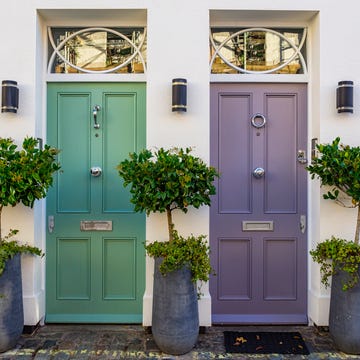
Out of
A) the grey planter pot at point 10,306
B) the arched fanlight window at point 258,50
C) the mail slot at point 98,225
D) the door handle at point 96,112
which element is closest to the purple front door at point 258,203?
the arched fanlight window at point 258,50

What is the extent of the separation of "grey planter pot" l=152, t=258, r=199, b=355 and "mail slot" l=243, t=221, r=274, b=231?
0.88 meters

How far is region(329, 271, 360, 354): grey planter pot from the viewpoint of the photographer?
2.93 metres

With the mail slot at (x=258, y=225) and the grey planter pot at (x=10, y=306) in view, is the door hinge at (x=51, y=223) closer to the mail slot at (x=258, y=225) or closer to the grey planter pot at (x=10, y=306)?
the grey planter pot at (x=10, y=306)

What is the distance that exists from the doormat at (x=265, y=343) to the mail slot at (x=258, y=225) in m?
0.96

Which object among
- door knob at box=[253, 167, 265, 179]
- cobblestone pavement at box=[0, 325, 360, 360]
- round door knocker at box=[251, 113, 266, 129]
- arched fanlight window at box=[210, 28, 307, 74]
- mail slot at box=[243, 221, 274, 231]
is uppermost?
arched fanlight window at box=[210, 28, 307, 74]

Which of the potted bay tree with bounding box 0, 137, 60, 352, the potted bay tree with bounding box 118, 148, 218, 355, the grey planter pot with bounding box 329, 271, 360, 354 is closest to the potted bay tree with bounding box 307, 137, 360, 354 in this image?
the grey planter pot with bounding box 329, 271, 360, 354

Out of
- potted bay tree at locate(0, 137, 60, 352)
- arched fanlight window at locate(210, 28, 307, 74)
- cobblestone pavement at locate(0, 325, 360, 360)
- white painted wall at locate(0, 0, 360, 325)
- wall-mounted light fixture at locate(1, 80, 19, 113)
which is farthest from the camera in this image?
arched fanlight window at locate(210, 28, 307, 74)

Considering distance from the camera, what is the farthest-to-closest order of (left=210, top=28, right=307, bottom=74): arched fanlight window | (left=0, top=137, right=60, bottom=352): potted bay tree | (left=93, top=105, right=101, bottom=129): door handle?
(left=210, top=28, right=307, bottom=74): arched fanlight window
(left=93, top=105, right=101, bottom=129): door handle
(left=0, top=137, right=60, bottom=352): potted bay tree

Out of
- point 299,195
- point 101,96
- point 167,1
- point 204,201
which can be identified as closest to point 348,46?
point 299,195

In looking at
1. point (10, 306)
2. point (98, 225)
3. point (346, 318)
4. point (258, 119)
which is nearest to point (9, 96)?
point (98, 225)

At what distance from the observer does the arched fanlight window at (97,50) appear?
3605mm

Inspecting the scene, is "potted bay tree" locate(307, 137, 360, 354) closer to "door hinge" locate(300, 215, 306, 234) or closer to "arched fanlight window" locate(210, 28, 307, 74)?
"door hinge" locate(300, 215, 306, 234)

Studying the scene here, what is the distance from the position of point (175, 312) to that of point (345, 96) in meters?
2.38

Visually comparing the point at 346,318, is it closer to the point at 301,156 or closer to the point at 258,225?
the point at 258,225
